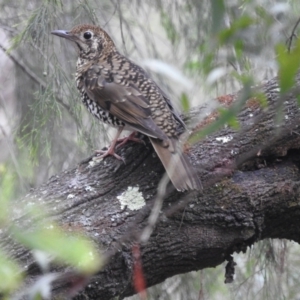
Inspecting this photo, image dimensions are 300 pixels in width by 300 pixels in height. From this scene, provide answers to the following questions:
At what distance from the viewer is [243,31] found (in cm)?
170

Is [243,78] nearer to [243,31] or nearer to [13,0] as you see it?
[243,31]

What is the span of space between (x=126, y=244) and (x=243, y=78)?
5.48ft

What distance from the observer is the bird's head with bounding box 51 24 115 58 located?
424 centimetres

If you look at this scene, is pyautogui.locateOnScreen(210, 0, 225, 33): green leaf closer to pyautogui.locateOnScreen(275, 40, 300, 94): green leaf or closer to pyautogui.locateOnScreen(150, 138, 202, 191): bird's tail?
pyautogui.locateOnScreen(275, 40, 300, 94): green leaf

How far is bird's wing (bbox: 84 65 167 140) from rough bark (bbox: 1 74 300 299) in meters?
0.13

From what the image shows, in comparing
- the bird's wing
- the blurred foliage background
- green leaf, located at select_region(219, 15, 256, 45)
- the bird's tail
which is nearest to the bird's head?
the blurred foliage background

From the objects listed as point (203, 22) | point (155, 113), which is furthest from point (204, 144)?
point (203, 22)

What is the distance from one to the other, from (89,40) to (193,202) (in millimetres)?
1403

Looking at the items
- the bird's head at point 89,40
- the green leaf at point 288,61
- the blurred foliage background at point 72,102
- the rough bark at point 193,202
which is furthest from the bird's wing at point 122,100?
the green leaf at point 288,61

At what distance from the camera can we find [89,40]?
4.27 meters

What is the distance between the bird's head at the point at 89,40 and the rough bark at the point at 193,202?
2.97 ft

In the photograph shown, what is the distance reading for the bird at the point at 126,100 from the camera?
11.0ft

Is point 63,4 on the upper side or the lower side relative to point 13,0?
lower

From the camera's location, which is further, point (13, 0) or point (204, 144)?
point (13, 0)
